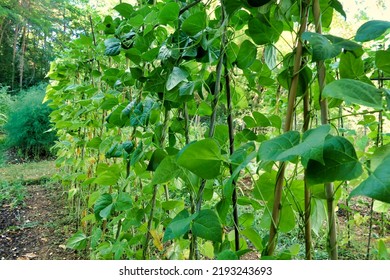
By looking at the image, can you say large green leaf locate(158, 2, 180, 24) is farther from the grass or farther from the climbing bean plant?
the grass

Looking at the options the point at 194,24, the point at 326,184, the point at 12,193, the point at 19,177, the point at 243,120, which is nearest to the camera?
the point at 326,184

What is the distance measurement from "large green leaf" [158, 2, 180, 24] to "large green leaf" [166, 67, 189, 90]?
6 cm

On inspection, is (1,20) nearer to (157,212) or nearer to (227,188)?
(157,212)

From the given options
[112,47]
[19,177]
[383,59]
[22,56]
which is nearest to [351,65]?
[383,59]

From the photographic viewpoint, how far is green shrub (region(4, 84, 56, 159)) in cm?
397

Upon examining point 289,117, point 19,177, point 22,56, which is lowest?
point 19,177

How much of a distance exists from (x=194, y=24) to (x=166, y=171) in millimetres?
177

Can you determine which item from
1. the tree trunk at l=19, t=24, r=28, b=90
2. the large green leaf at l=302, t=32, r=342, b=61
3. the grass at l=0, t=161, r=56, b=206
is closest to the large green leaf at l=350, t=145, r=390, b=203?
the large green leaf at l=302, t=32, r=342, b=61

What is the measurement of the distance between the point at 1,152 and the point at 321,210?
4295 mm

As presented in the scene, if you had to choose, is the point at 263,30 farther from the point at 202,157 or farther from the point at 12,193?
the point at 12,193

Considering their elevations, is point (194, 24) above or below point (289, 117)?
above

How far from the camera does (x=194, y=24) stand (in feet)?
1.28

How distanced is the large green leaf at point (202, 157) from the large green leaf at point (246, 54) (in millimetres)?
163

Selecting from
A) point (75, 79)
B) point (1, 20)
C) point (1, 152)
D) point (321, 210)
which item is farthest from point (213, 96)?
point (1, 20)
